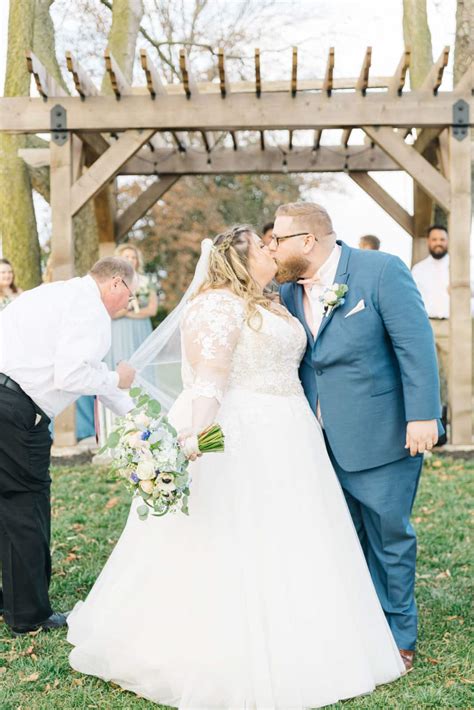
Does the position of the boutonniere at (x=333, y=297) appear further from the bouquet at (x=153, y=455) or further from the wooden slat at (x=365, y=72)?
the wooden slat at (x=365, y=72)

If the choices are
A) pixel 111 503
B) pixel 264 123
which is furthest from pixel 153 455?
pixel 264 123

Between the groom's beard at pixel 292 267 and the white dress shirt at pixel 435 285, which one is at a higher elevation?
the groom's beard at pixel 292 267

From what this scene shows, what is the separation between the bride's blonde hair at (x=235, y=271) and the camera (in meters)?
4.00

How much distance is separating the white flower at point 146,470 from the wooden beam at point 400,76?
523 centimetres

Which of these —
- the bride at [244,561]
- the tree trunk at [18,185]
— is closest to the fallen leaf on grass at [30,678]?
the bride at [244,561]

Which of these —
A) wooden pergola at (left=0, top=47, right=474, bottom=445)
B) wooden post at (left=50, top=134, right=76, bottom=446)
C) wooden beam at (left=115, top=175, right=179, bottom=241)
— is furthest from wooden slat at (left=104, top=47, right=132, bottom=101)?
wooden beam at (left=115, top=175, right=179, bottom=241)

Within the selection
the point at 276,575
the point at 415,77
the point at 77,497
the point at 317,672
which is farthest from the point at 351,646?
the point at 415,77

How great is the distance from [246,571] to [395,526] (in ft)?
2.61

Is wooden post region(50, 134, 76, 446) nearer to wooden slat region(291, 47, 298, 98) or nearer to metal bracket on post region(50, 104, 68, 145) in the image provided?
metal bracket on post region(50, 104, 68, 145)

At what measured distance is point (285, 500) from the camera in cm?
376

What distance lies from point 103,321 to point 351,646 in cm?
198

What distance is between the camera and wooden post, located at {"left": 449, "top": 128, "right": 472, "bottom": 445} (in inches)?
333

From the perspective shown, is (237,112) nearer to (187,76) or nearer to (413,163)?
(187,76)

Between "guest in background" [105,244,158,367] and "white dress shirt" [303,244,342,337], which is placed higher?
"white dress shirt" [303,244,342,337]
